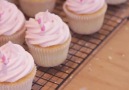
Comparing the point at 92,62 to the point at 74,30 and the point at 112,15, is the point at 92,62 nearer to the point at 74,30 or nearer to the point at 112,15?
the point at 74,30

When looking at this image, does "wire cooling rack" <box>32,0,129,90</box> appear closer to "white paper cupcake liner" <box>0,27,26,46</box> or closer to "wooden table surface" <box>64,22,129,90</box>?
"wooden table surface" <box>64,22,129,90</box>

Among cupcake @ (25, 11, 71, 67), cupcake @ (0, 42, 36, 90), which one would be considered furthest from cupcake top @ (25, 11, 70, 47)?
cupcake @ (0, 42, 36, 90)

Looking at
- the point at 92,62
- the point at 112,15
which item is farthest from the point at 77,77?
the point at 112,15

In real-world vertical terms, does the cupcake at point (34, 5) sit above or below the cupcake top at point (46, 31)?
below

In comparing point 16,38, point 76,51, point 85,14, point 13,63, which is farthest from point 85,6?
point 13,63

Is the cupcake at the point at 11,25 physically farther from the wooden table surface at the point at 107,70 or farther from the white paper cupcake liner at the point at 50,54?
the wooden table surface at the point at 107,70

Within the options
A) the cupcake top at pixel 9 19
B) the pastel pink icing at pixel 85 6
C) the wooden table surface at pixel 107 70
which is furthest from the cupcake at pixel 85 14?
the cupcake top at pixel 9 19
